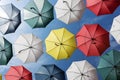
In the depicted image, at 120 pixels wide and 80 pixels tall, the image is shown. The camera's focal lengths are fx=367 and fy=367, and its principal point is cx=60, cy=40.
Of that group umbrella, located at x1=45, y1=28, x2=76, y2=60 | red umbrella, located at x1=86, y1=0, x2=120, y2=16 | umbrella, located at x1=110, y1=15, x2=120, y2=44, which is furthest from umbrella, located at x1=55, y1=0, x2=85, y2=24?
umbrella, located at x1=110, y1=15, x2=120, y2=44

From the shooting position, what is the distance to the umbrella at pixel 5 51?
2331 centimetres

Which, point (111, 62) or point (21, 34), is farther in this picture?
point (21, 34)

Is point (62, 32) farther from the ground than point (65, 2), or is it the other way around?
point (65, 2)

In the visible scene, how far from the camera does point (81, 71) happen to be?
22375 millimetres

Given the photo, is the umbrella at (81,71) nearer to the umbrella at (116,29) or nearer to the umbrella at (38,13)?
the umbrella at (116,29)

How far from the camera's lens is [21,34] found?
76.1 ft

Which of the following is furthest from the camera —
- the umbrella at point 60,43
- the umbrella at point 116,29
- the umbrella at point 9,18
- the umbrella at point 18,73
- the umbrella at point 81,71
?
the umbrella at point 18,73

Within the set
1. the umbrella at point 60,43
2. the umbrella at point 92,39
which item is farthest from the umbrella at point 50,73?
the umbrella at point 92,39

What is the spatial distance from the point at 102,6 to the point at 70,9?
1.98 meters

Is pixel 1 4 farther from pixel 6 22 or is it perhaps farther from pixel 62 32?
pixel 62 32

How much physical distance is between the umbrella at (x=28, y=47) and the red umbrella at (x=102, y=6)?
12.9 feet

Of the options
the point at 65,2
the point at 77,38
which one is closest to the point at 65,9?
the point at 65,2

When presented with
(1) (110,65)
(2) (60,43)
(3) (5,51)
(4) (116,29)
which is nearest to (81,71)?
(1) (110,65)

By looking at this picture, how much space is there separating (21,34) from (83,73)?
4.62m
